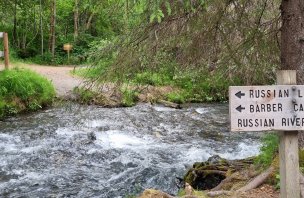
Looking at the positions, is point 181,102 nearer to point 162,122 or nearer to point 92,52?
point 162,122

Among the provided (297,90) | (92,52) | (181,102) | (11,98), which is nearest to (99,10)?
(92,52)

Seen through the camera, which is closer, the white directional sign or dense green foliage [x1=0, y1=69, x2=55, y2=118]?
the white directional sign

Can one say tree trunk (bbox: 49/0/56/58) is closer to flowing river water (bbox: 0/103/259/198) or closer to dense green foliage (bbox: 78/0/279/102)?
flowing river water (bbox: 0/103/259/198)

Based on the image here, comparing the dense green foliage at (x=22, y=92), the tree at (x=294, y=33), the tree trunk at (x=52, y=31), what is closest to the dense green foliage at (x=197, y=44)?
the tree at (x=294, y=33)

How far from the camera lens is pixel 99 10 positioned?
5.59 meters

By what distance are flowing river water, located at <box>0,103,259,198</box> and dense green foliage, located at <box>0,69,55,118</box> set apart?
491mm

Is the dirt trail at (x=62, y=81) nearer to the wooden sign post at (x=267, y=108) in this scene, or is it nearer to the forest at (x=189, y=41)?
the forest at (x=189, y=41)

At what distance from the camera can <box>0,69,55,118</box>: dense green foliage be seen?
1252cm

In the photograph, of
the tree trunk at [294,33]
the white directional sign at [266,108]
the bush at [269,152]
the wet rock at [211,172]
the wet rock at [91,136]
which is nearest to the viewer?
the white directional sign at [266,108]

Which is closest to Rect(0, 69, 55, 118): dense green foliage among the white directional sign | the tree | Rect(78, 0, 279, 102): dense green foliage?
Rect(78, 0, 279, 102): dense green foliage

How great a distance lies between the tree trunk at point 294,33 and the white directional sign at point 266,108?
203cm

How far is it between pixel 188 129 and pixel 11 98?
211 inches

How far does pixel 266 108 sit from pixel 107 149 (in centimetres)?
692

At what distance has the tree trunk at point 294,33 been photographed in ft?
16.6
